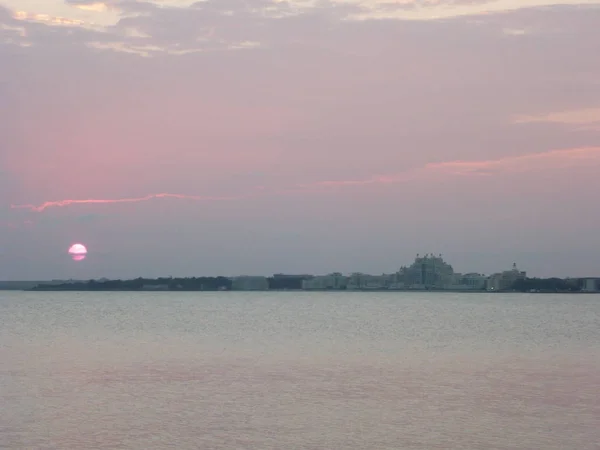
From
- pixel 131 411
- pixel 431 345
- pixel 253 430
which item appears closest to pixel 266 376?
pixel 131 411

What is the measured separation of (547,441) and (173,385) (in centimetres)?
2081

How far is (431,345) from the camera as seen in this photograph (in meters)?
78.6

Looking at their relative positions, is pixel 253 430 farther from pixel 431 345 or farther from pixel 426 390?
pixel 431 345

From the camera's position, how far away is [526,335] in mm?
96062

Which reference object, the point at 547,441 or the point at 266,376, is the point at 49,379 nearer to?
the point at 266,376

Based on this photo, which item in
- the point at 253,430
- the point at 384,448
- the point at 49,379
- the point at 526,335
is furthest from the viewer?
the point at 526,335

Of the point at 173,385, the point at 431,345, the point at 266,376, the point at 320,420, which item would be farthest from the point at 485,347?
the point at 320,420

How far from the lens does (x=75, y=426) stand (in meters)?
35.2

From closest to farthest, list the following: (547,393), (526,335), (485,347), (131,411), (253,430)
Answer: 1. (253,430)
2. (131,411)
3. (547,393)
4. (485,347)
5. (526,335)

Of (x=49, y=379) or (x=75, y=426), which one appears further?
(x=49, y=379)

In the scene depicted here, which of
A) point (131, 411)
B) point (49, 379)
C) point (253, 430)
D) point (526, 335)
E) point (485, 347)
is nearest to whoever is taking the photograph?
point (253, 430)

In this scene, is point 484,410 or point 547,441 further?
point 484,410

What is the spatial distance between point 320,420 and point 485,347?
140 ft

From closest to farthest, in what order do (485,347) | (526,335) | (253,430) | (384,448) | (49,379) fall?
(384,448), (253,430), (49,379), (485,347), (526,335)
